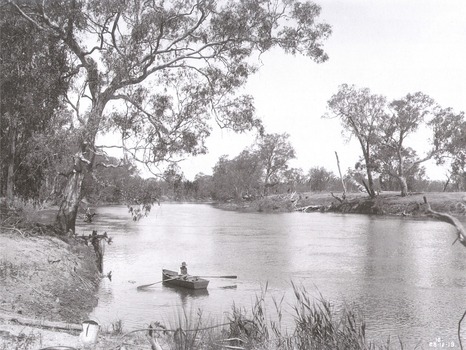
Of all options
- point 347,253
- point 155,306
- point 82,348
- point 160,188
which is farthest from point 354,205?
point 82,348

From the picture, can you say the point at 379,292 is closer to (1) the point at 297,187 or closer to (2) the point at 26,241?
(2) the point at 26,241

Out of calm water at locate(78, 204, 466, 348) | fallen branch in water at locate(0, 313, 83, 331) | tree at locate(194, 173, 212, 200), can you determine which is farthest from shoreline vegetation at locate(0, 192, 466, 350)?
tree at locate(194, 173, 212, 200)

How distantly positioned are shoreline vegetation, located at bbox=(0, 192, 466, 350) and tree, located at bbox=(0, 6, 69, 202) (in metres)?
2.12

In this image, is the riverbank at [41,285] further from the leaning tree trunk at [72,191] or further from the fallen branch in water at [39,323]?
the leaning tree trunk at [72,191]

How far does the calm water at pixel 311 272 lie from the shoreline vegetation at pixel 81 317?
0.66 m

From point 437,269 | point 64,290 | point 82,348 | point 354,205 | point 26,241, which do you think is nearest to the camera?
point 82,348

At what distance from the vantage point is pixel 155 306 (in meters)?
14.1

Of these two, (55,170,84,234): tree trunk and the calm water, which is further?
(55,170,84,234): tree trunk

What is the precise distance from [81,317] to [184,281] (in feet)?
17.7

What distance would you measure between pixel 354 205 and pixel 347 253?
33494 mm

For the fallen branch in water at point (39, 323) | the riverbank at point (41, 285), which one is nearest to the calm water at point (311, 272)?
the riverbank at point (41, 285)

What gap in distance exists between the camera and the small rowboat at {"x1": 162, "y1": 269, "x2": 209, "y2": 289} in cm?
1595

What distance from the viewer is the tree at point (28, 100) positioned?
15.6 meters

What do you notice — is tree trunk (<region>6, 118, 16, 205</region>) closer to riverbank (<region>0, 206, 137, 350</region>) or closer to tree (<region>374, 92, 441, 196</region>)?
riverbank (<region>0, 206, 137, 350</region>)
